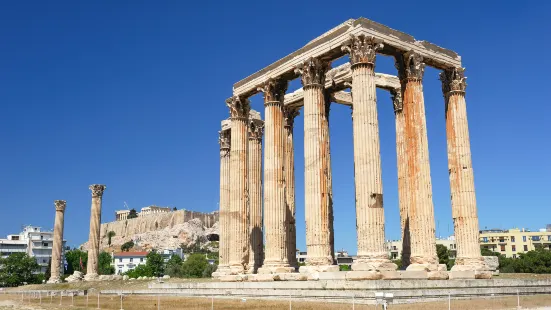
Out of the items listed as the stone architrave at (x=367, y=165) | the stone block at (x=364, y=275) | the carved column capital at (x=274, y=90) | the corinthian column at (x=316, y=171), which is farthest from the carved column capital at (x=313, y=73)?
the stone block at (x=364, y=275)

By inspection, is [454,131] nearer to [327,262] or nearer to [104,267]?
[327,262]

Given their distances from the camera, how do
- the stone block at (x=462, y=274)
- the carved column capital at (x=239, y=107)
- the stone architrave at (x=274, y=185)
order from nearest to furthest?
the stone block at (x=462, y=274), the stone architrave at (x=274, y=185), the carved column capital at (x=239, y=107)

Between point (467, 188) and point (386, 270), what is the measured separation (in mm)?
11026

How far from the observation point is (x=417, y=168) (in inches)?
1411

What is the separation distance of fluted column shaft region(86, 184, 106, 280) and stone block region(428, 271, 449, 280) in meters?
54.0

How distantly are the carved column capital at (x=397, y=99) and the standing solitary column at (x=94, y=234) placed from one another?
1937 inches

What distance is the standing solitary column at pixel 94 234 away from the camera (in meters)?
76.2

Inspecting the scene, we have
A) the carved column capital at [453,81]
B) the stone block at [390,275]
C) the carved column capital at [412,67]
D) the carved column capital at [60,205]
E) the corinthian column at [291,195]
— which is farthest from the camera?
the carved column capital at [60,205]

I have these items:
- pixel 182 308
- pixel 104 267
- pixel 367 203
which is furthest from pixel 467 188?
pixel 104 267

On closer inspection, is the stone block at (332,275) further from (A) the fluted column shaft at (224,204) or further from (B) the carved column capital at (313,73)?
(A) the fluted column shaft at (224,204)

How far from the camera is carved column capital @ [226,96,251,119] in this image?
4716 cm

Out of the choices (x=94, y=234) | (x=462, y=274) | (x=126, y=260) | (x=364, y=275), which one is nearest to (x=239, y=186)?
(x=364, y=275)

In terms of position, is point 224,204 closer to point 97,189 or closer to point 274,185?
point 274,185

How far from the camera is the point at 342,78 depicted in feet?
147
